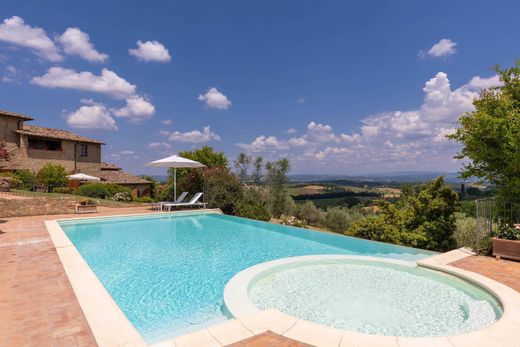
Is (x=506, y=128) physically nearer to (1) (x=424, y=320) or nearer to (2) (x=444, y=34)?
(1) (x=424, y=320)

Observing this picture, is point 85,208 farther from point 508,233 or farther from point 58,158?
point 58,158

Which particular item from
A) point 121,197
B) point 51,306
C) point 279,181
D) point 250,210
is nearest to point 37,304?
point 51,306

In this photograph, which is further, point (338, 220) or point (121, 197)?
point (338, 220)

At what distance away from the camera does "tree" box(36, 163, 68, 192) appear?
75.4 ft

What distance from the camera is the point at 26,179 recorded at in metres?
22.3

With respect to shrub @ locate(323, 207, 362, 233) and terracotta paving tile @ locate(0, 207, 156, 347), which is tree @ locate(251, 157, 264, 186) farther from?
terracotta paving tile @ locate(0, 207, 156, 347)

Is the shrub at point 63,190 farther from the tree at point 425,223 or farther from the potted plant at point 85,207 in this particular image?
the tree at point 425,223

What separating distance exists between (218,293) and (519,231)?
273 inches

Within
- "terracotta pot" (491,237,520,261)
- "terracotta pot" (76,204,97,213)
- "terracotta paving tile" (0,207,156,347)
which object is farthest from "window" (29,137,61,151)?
"terracotta pot" (491,237,520,261)

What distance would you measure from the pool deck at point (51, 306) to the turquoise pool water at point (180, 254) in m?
0.85

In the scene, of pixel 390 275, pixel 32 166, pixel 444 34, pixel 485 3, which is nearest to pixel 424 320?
pixel 390 275

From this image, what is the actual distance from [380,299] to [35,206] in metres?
16.3

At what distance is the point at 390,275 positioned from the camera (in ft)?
20.1

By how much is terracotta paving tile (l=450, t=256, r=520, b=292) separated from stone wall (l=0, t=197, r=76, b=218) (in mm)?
17211
